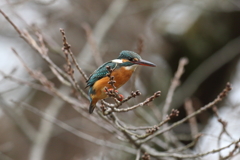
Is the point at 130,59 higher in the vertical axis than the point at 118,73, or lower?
higher

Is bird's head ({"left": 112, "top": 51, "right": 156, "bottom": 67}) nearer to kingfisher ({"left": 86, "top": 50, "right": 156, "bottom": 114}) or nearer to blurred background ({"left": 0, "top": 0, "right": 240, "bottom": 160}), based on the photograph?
kingfisher ({"left": 86, "top": 50, "right": 156, "bottom": 114})

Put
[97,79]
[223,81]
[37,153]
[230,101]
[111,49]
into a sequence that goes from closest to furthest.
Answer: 1. [97,79]
2. [37,153]
3. [230,101]
4. [223,81]
5. [111,49]

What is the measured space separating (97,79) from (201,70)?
2685mm

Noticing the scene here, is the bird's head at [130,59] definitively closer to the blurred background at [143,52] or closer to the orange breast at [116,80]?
the orange breast at [116,80]

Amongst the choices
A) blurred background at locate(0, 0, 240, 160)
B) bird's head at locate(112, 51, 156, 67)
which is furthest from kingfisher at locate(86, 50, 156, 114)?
blurred background at locate(0, 0, 240, 160)

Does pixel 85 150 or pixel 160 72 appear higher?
pixel 160 72

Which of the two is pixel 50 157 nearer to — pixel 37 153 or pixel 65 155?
pixel 65 155

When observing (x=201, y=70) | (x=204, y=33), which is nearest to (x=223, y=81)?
(x=201, y=70)

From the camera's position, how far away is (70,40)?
6266 mm

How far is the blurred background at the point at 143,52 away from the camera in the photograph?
4523mm

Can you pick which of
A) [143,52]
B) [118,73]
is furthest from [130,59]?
[143,52]

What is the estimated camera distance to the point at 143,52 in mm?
5277

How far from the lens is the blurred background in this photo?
4.52 metres

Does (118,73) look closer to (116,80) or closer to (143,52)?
(116,80)
